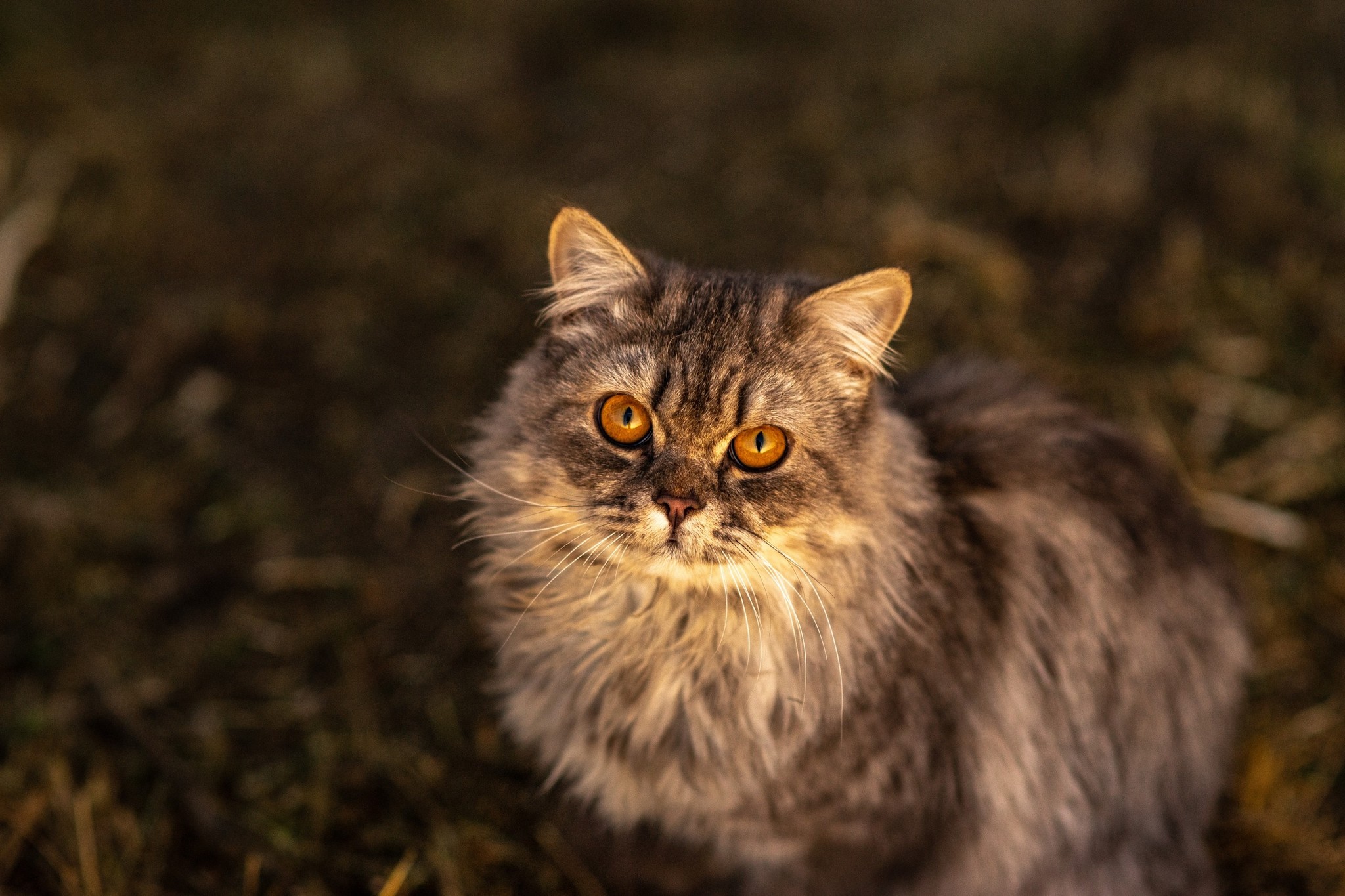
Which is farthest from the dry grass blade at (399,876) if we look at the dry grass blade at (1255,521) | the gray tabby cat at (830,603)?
the dry grass blade at (1255,521)

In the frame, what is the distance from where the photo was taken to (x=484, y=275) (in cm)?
379

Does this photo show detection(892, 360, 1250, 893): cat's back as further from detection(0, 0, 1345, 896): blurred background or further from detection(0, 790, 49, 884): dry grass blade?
detection(0, 790, 49, 884): dry grass blade

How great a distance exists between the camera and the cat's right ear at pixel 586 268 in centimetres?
176

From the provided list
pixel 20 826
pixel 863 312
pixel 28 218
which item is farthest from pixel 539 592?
pixel 28 218

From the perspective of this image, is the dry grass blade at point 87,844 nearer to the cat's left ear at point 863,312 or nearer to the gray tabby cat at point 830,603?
the gray tabby cat at point 830,603

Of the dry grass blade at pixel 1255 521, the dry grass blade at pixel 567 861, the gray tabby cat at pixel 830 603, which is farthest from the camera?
the dry grass blade at pixel 1255 521

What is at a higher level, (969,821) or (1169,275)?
(1169,275)

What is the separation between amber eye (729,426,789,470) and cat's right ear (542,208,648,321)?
1.17ft

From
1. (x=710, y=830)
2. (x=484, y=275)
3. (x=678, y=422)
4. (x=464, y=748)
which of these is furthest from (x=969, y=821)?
(x=484, y=275)

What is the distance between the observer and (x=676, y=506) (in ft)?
5.24

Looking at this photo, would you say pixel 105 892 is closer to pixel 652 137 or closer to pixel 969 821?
pixel 969 821

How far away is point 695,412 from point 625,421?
0.46 ft

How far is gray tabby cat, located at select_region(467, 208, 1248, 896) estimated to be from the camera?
5.59 ft

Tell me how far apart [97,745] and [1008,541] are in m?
2.40
